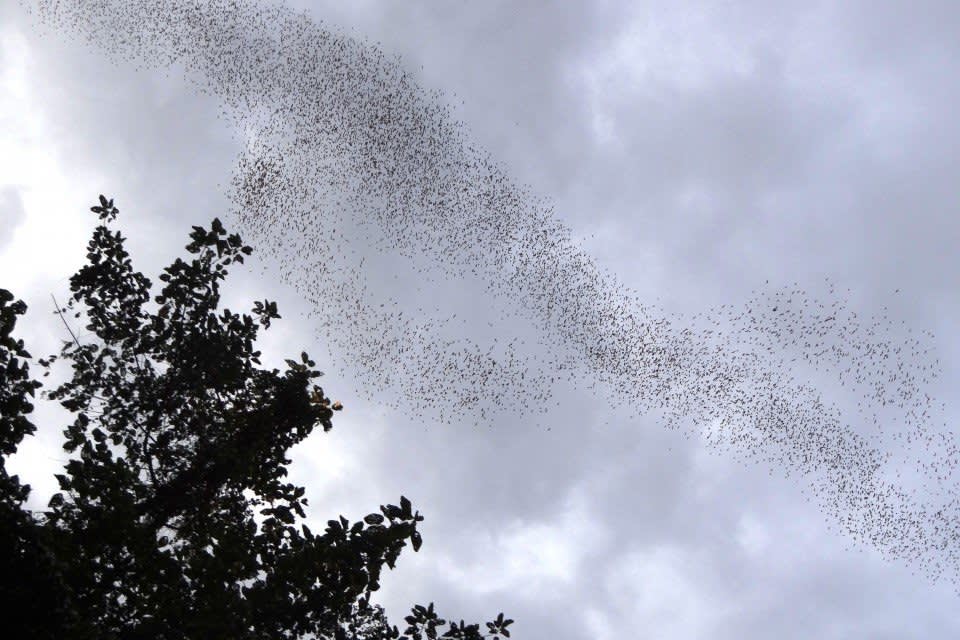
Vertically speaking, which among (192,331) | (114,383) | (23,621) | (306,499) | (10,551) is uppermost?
(192,331)

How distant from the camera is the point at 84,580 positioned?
947cm

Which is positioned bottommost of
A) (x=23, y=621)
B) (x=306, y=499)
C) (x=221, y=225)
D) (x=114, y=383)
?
(x=23, y=621)

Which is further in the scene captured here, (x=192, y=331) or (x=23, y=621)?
(x=192, y=331)

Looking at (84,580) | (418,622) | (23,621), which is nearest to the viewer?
(23,621)

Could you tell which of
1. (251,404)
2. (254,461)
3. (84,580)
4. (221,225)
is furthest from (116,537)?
(221,225)

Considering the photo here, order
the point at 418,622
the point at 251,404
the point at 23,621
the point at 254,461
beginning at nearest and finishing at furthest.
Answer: the point at 23,621, the point at 418,622, the point at 254,461, the point at 251,404

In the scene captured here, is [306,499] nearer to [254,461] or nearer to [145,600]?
[254,461]

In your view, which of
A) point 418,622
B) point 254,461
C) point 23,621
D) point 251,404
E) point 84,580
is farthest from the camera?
point 251,404

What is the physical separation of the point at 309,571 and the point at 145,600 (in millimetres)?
1979

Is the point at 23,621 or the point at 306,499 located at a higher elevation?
the point at 306,499

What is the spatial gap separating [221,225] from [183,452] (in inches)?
145

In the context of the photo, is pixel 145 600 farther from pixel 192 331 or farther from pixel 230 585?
pixel 192 331

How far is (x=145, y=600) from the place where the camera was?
9.64 m

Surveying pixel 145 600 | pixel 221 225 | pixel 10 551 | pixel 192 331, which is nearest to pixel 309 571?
pixel 145 600
